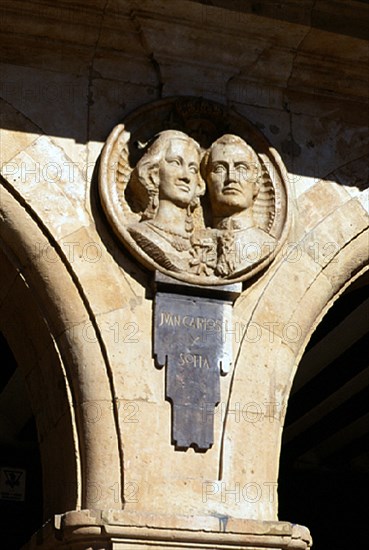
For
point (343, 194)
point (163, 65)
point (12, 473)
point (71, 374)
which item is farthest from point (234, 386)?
point (12, 473)

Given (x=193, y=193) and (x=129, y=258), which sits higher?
(x=193, y=193)

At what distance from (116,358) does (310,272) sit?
2.96ft

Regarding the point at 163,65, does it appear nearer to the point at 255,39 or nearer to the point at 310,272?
the point at 255,39

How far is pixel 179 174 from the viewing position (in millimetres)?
4793

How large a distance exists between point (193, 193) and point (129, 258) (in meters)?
0.37

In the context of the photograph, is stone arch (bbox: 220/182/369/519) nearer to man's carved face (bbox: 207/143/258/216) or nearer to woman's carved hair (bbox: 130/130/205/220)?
man's carved face (bbox: 207/143/258/216)

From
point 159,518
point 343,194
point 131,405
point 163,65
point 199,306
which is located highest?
point 163,65

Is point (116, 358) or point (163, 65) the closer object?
point (116, 358)

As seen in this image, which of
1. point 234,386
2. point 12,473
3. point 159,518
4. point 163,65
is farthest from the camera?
point 12,473

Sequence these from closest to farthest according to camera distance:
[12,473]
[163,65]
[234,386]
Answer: [234,386]
[163,65]
[12,473]

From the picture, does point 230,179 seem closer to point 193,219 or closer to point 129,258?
point 193,219

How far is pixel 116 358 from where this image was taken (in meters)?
4.55

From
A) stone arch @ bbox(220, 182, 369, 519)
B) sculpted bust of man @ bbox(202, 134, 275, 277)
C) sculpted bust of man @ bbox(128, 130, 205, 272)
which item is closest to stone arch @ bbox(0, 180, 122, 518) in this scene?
sculpted bust of man @ bbox(128, 130, 205, 272)

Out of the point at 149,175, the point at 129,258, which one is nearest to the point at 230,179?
the point at 149,175
